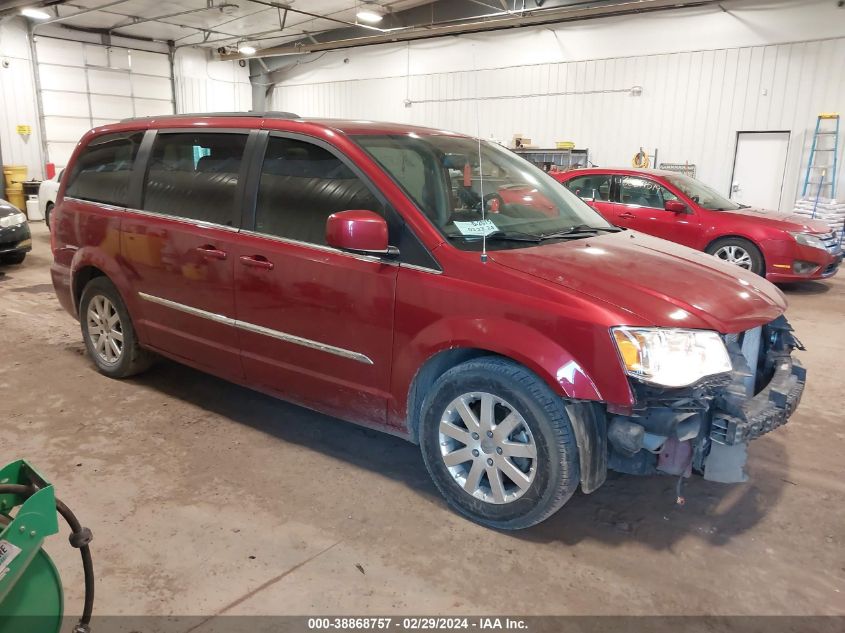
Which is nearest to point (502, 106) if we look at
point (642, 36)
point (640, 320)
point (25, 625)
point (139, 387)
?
point (642, 36)

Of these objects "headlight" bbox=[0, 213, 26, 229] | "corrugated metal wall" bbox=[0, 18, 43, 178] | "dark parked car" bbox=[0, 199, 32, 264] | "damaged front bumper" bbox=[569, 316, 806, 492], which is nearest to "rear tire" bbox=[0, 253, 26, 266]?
"dark parked car" bbox=[0, 199, 32, 264]

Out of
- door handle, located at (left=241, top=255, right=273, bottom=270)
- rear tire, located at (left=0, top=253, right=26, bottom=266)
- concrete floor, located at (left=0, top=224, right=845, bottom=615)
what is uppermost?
door handle, located at (left=241, top=255, right=273, bottom=270)

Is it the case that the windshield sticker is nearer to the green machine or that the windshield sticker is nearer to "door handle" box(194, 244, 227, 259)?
"door handle" box(194, 244, 227, 259)

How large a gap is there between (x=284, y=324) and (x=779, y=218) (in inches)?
270

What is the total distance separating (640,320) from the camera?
2195 mm

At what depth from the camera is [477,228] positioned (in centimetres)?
268

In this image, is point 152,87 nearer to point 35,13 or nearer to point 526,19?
point 35,13

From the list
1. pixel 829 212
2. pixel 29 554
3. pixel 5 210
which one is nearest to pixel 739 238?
pixel 829 212

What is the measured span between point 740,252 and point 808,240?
0.72 meters

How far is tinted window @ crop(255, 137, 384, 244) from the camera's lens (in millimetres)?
2818

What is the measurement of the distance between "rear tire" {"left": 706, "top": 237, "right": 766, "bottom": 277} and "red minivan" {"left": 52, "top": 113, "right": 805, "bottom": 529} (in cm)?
479

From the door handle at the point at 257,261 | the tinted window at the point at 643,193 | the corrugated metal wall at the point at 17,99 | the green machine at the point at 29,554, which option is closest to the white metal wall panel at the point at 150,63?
the corrugated metal wall at the point at 17,99

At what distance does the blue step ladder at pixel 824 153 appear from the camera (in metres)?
10.9

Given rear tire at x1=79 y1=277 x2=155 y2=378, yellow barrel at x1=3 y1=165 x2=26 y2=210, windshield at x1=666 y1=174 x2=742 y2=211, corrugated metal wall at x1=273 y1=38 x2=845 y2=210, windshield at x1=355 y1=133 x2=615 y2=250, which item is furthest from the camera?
yellow barrel at x1=3 y1=165 x2=26 y2=210
